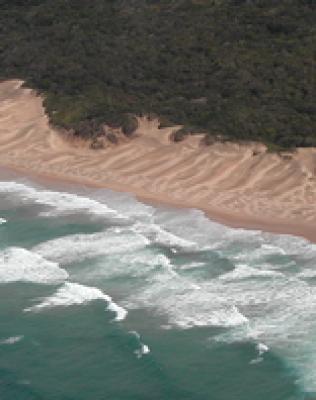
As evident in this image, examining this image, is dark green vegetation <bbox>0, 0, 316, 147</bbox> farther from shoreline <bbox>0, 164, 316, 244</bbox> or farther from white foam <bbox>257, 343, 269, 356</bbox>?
white foam <bbox>257, 343, 269, 356</bbox>

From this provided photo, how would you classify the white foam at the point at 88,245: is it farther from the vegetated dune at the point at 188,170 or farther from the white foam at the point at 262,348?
the white foam at the point at 262,348

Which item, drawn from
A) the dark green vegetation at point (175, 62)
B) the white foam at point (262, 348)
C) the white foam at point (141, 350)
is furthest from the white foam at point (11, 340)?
the dark green vegetation at point (175, 62)

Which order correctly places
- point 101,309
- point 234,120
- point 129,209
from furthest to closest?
point 234,120 → point 129,209 → point 101,309

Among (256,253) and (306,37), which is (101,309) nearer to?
(256,253)

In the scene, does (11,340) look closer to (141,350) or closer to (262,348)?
(141,350)

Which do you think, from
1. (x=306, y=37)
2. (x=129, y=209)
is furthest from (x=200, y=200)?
(x=306, y=37)

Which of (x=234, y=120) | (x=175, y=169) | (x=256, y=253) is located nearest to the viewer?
(x=256, y=253)

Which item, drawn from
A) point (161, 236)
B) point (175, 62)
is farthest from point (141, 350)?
point (175, 62)
